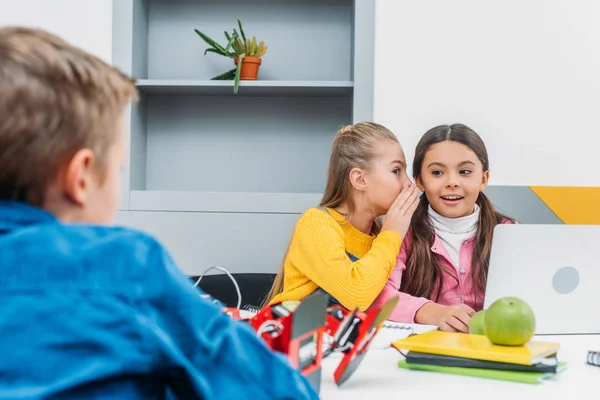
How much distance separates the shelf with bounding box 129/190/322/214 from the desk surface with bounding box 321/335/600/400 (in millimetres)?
1726

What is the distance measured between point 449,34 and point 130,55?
1.35 meters

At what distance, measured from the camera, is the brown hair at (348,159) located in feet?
6.33

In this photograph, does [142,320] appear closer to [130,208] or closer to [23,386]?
[23,386]

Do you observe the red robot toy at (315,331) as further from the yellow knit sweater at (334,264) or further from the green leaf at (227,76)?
the green leaf at (227,76)

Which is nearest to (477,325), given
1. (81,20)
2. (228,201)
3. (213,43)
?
(228,201)

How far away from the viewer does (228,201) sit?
2760mm

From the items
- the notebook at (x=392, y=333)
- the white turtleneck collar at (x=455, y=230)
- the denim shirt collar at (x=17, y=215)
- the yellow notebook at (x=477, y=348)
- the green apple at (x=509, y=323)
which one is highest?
the denim shirt collar at (x=17, y=215)

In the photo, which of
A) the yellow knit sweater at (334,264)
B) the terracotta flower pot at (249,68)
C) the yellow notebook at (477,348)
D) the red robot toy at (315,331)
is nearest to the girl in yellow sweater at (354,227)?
the yellow knit sweater at (334,264)

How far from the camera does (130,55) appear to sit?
283 centimetres

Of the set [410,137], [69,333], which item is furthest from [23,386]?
[410,137]

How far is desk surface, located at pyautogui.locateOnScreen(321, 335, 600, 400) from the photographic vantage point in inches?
32.8

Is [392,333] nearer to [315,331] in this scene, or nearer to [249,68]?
[315,331]

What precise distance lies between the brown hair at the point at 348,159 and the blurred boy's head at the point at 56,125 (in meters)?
1.34

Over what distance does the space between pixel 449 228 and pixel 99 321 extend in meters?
1.53
